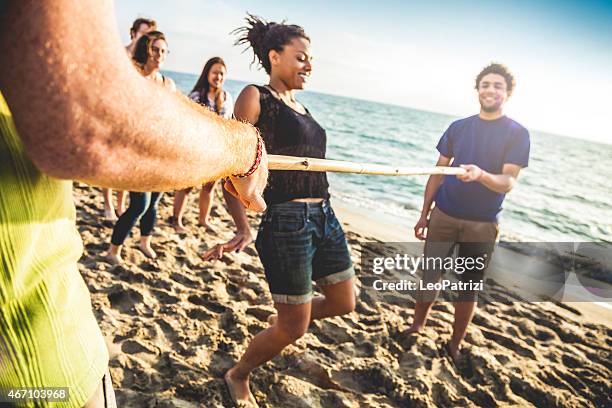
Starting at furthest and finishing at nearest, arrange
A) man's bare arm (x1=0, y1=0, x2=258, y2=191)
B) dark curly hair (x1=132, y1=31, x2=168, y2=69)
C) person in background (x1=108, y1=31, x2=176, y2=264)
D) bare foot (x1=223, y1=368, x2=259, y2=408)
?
1. dark curly hair (x1=132, y1=31, x2=168, y2=69)
2. person in background (x1=108, y1=31, x2=176, y2=264)
3. bare foot (x1=223, y1=368, x2=259, y2=408)
4. man's bare arm (x1=0, y1=0, x2=258, y2=191)

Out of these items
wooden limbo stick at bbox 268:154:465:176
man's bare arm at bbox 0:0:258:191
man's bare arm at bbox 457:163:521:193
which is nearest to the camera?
Result: man's bare arm at bbox 0:0:258:191

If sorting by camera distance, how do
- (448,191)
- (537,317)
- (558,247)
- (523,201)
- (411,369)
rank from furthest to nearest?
1. (523,201)
2. (558,247)
3. (537,317)
4. (448,191)
5. (411,369)

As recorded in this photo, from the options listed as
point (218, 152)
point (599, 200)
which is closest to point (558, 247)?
point (218, 152)

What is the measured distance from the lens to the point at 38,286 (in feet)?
2.55

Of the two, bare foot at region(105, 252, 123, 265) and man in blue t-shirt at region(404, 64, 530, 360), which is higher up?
man in blue t-shirt at region(404, 64, 530, 360)

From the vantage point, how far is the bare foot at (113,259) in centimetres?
376

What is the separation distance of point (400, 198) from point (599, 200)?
1211 centimetres

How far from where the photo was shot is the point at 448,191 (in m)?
3.38

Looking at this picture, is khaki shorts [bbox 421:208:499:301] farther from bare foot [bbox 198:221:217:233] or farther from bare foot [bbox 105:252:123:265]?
bare foot [bbox 198:221:217:233]

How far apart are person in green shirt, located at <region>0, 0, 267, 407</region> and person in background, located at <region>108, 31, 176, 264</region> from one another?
115 inches

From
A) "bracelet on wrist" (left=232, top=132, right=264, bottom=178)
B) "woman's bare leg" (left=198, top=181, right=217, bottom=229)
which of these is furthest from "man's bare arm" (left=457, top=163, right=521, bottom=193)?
"woman's bare leg" (left=198, top=181, right=217, bottom=229)

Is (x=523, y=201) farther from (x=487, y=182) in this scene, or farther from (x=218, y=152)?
(x=218, y=152)

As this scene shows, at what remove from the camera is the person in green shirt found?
55 cm

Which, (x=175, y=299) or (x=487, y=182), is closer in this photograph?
(x=487, y=182)
